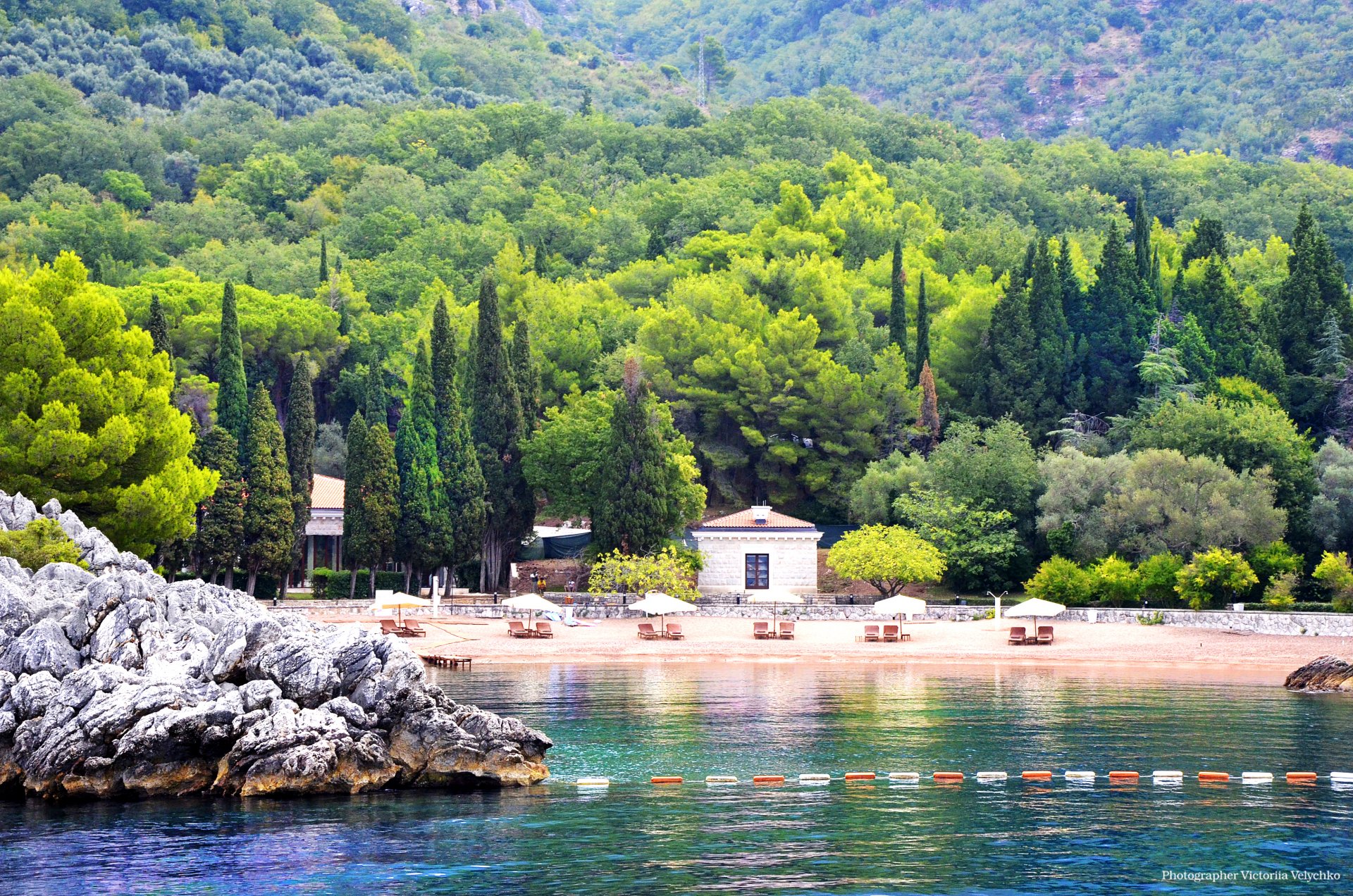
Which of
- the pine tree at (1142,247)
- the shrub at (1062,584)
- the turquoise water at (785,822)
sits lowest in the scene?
the turquoise water at (785,822)

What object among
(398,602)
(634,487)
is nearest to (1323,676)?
(634,487)

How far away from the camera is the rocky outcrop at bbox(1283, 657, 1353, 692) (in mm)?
39625

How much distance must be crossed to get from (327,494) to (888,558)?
80.4 ft

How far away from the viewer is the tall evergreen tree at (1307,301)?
6681 cm

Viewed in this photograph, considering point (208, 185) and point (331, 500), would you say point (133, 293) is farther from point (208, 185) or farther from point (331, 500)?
point (208, 185)

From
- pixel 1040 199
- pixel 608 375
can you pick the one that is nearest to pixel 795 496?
pixel 608 375

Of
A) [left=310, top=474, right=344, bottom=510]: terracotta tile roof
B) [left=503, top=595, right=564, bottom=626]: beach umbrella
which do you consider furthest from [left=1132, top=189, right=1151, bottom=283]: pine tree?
[left=310, top=474, right=344, bottom=510]: terracotta tile roof

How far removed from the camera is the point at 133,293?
76938 millimetres

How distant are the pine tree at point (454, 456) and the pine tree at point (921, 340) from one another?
20.8 meters

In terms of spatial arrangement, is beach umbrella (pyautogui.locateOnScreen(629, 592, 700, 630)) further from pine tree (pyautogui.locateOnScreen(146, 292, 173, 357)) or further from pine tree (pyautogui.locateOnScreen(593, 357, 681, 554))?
pine tree (pyautogui.locateOnScreen(146, 292, 173, 357))

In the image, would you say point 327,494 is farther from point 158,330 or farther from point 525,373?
point 158,330

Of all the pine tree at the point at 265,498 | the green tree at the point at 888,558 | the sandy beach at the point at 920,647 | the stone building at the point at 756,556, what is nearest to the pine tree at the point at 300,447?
the pine tree at the point at 265,498

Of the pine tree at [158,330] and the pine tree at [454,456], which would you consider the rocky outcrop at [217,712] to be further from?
the pine tree at [454,456]

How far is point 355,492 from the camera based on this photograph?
5788 cm
